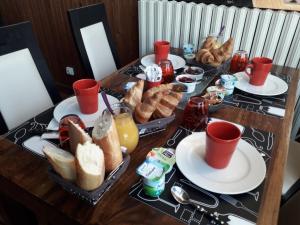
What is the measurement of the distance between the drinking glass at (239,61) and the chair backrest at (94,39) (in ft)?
2.46

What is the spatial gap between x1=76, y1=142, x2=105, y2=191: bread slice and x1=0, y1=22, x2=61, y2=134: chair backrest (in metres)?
0.64

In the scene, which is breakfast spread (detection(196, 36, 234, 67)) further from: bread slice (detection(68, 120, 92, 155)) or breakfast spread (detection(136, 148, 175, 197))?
bread slice (detection(68, 120, 92, 155))

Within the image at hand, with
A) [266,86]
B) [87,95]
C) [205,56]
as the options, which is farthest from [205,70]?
[87,95]

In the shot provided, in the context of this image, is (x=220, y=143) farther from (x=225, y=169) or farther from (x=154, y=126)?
(x=154, y=126)

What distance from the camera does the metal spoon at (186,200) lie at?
22.2 inches

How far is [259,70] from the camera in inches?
42.8

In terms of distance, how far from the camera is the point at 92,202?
0.59m

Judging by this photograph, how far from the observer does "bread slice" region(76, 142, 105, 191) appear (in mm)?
532

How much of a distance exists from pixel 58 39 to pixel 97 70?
3.89 ft

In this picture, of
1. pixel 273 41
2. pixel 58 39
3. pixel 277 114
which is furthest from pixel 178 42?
pixel 58 39

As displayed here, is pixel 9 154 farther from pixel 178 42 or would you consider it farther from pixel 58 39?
pixel 58 39

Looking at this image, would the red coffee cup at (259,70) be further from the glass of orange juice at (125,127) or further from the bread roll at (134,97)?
the glass of orange juice at (125,127)

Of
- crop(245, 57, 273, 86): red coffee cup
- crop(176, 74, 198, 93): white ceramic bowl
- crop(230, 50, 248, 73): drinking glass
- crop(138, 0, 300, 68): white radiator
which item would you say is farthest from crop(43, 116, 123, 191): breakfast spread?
crop(138, 0, 300, 68): white radiator

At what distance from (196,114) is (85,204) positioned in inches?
17.5
